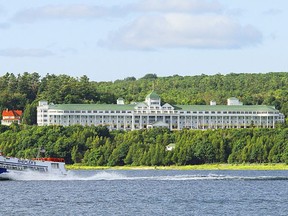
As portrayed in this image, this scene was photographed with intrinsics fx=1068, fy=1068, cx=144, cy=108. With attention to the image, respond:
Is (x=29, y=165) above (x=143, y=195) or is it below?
above

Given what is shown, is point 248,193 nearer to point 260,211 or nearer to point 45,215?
point 260,211

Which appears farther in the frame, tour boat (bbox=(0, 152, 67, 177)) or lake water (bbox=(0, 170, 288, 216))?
tour boat (bbox=(0, 152, 67, 177))

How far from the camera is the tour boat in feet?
445

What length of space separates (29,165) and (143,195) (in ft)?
79.1

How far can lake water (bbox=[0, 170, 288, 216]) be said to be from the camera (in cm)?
10056

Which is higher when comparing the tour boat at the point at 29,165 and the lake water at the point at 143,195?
the tour boat at the point at 29,165

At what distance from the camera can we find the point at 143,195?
118000 millimetres

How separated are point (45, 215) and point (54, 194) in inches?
914

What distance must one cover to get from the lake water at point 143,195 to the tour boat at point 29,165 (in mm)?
973

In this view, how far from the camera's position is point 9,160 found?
13538 centimetres

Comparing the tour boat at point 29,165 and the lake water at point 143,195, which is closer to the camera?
the lake water at point 143,195

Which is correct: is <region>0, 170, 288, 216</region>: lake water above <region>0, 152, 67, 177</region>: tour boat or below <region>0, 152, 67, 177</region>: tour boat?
below

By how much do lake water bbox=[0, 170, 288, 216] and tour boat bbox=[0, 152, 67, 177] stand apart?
0.97m

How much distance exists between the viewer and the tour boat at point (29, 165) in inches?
5335
